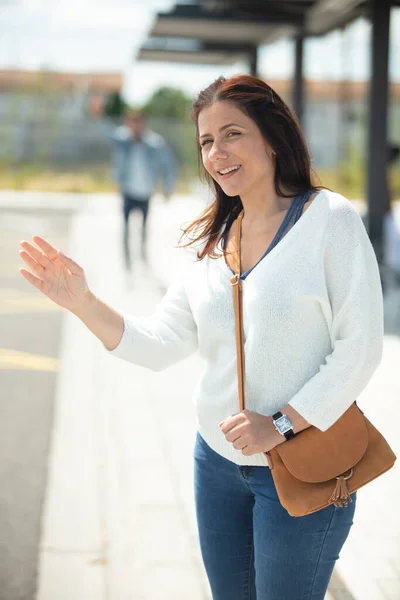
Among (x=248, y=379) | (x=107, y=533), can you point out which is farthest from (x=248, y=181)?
(x=107, y=533)

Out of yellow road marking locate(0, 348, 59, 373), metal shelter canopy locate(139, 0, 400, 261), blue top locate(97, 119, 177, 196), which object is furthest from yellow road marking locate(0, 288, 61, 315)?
metal shelter canopy locate(139, 0, 400, 261)

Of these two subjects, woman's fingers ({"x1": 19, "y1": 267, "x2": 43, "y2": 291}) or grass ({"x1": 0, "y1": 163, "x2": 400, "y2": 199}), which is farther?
grass ({"x1": 0, "y1": 163, "x2": 400, "y2": 199})

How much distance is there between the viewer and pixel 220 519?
215 cm

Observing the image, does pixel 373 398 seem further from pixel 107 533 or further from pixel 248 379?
pixel 248 379

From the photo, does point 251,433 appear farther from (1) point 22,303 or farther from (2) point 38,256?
(1) point 22,303

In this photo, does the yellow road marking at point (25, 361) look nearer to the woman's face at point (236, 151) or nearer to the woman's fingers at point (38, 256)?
the woman's fingers at point (38, 256)

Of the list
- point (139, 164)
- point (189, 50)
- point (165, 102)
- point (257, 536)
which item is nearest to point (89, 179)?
point (189, 50)

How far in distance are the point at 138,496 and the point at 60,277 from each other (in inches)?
82.9

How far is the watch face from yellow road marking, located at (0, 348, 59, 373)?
498 centimetres

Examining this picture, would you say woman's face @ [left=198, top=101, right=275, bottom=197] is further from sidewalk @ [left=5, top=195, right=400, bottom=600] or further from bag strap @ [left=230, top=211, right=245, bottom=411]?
sidewalk @ [left=5, top=195, right=400, bottom=600]

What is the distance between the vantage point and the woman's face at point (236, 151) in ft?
6.82

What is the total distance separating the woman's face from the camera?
2080mm

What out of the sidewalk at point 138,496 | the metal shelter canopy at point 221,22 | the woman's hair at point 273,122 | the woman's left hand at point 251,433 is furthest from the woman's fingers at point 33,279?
the metal shelter canopy at point 221,22

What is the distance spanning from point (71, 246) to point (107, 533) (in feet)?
35.4
